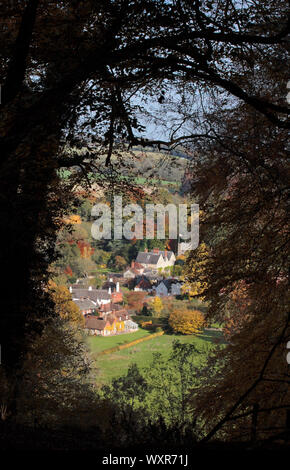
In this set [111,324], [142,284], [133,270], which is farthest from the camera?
[133,270]

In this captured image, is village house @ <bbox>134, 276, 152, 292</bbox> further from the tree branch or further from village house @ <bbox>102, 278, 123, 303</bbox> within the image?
the tree branch

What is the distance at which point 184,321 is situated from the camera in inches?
1414

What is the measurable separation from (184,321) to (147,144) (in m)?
30.5

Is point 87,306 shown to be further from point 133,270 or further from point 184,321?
point 133,270

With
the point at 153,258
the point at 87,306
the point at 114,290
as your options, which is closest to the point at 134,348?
the point at 87,306

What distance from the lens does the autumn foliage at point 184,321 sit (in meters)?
34.2

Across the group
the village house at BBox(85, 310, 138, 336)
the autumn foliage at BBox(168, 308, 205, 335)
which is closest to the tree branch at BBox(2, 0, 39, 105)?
the autumn foliage at BBox(168, 308, 205, 335)

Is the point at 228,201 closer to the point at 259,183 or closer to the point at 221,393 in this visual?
the point at 259,183

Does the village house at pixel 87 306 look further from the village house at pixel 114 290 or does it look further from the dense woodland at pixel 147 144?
the dense woodland at pixel 147 144

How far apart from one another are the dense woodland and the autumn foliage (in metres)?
26.1

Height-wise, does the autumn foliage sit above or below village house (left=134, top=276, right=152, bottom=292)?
below

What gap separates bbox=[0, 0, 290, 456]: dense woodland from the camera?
4.45 meters

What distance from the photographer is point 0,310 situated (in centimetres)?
662

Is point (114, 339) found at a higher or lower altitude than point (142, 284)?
lower
